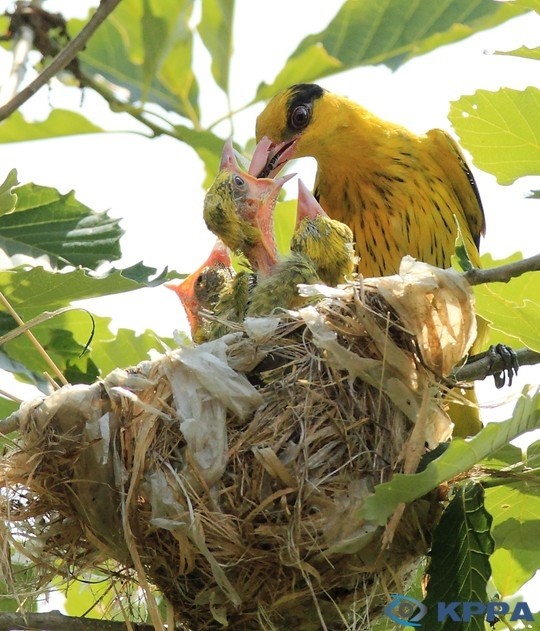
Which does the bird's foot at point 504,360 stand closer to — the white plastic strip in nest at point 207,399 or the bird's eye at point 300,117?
the white plastic strip in nest at point 207,399

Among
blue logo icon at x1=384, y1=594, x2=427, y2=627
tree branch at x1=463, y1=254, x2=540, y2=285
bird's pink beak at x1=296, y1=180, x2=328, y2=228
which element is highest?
tree branch at x1=463, y1=254, x2=540, y2=285

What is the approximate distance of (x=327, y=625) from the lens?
2.77m

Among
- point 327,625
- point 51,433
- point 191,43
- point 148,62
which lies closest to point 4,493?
point 51,433

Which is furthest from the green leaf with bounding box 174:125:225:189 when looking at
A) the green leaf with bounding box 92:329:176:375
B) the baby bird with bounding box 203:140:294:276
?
the green leaf with bounding box 92:329:176:375

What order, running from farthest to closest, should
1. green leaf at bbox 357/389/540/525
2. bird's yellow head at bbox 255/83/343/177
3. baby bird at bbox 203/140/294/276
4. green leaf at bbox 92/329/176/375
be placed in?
1. bird's yellow head at bbox 255/83/343/177
2. baby bird at bbox 203/140/294/276
3. green leaf at bbox 92/329/176/375
4. green leaf at bbox 357/389/540/525

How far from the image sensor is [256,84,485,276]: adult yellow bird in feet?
14.5

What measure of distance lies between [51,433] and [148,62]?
184 cm

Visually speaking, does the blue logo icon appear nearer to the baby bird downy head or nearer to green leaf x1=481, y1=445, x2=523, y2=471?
green leaf x1=481, y1=445, x2=523, y2=471

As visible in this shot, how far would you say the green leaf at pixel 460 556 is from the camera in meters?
2.53

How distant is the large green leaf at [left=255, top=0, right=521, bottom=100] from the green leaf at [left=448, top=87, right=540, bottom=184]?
1.44 meters

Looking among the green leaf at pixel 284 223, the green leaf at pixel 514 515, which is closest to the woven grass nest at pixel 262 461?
the green leaf at pixel 514 515

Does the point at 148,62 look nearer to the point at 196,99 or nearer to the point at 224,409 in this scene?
the point at 196,99

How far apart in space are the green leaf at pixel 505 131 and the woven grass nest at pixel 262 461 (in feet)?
1.31

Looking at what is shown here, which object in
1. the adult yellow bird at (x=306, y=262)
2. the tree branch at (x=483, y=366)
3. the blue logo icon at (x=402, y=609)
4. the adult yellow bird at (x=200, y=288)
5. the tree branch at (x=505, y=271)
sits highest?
the tree branch at (x=505, y=271)
